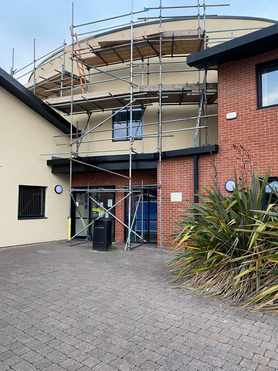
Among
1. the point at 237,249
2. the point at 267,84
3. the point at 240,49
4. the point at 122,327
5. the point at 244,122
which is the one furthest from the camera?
the point at 244,122

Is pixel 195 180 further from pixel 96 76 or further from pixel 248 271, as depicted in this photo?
pixel 96 76

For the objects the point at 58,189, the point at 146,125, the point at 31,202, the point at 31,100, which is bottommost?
the point at 31,202

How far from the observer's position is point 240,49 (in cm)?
708

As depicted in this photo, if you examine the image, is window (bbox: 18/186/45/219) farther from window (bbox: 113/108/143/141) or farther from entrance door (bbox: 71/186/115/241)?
window (bbox: 113/108/143/141)

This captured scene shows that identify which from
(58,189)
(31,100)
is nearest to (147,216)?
(58,189)

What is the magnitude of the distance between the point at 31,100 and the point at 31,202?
366 centimetres

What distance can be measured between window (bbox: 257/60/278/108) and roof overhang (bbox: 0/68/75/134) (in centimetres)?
738

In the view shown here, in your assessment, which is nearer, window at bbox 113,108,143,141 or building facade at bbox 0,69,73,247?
building facade at bbox 0,69,73,247

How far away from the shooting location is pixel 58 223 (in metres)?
11.0

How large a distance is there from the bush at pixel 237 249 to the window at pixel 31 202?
647cm

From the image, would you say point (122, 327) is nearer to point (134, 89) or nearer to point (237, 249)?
point (237, 249)

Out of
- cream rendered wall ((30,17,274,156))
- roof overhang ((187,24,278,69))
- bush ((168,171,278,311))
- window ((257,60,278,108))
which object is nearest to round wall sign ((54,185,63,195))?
cream rendered wall ((30,17,274,156))

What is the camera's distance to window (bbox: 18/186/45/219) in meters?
Result: 9.77

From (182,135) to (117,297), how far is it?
742cm
